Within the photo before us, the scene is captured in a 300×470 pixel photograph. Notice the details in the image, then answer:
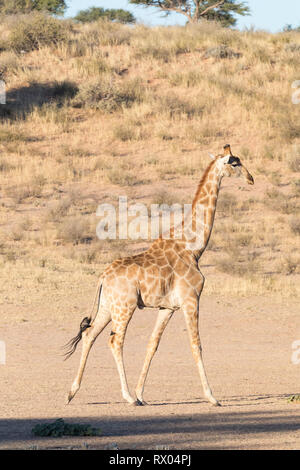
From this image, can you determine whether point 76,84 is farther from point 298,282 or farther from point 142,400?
point 142,400

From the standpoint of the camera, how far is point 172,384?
9891 millimetres

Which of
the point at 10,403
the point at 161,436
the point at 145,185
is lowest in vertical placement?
the point at 145,185

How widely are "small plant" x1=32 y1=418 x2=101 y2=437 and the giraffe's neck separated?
294 cm

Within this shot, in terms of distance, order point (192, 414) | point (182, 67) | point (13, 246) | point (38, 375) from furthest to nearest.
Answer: point (182, 67)
point (13, 246)
point (38, 375)
point (192, 414)

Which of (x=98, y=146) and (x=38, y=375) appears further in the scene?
(x=98, y=146)

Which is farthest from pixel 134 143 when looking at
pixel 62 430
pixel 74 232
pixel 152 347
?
pixel 62 430

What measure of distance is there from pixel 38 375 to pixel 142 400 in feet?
7.82

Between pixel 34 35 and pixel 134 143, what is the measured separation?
29.5 feet

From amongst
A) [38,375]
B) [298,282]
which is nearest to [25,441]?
[38,375]

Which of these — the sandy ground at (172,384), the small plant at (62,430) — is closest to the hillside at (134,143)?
the sandy ground at (172,384)

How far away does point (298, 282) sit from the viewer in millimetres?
17938

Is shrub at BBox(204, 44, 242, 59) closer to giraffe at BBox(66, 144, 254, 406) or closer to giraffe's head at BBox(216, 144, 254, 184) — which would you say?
giraffe's head at BBox(216, 144, 254, 184)

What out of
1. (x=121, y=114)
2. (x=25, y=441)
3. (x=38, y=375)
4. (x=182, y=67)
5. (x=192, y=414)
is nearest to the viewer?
(x=25, y=441)

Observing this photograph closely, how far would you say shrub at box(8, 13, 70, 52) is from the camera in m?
34.0
